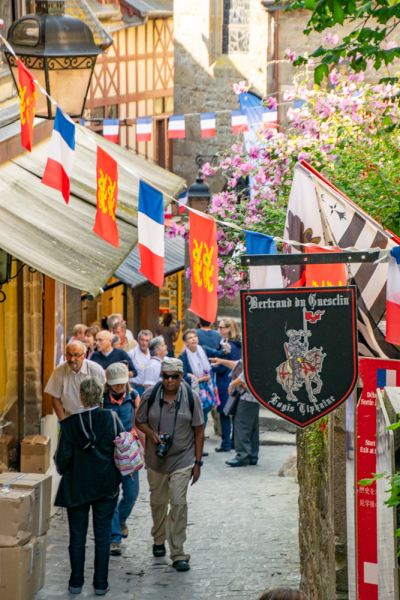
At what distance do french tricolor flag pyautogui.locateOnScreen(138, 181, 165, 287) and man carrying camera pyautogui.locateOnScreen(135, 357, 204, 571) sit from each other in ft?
3.45

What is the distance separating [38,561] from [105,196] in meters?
2.51

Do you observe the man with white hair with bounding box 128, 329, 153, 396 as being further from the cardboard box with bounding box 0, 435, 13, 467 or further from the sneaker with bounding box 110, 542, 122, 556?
the sneaker with bounding box 110, 542, 122, 556

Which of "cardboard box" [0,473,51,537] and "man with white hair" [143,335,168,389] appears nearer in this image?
→ "cardboard box" [0,473,51,537]

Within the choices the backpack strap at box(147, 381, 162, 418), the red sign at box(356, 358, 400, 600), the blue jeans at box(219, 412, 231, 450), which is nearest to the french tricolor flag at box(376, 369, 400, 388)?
the red sign at box(356, 358, 400, 600)

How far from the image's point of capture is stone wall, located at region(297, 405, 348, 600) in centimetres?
555

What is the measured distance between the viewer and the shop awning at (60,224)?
7.06 m

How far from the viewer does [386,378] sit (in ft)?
16.3

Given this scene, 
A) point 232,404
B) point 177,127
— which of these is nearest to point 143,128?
point 177,127

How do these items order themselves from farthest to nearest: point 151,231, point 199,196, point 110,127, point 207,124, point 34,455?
point 207,124, point 110,127, point 199,196, point 34,455, point 151,231

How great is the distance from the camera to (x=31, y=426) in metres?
9.73

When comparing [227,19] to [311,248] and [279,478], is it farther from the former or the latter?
[311,248]

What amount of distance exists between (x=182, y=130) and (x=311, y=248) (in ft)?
42.1

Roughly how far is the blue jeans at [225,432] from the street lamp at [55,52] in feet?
19.4

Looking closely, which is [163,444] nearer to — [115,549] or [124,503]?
[124,503]
